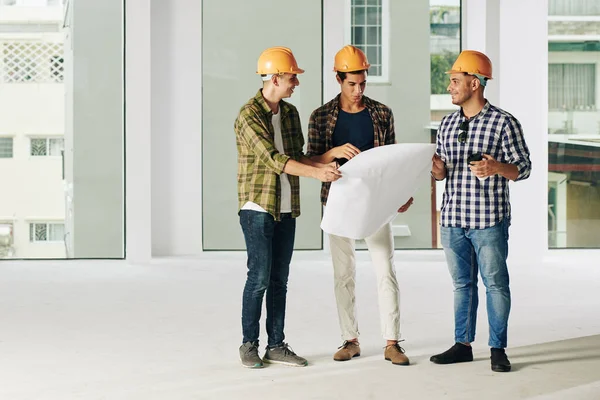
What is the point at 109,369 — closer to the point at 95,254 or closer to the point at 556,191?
the point at 95,254

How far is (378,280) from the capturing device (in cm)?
455

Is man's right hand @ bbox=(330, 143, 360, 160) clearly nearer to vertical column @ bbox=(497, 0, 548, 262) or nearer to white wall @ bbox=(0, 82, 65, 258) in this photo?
vertical column @ bbox=(497, 0, 548, 262)

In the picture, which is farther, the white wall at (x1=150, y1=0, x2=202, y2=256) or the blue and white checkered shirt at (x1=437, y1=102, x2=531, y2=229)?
the white wall at (x1=150, y1=0, x2=202, y2=256)

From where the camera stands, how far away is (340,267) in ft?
15.1

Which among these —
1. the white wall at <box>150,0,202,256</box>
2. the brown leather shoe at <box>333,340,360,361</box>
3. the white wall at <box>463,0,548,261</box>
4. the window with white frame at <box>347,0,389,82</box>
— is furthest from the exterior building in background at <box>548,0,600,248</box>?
the brown leather shoe at <box>333,340,360,361</box>

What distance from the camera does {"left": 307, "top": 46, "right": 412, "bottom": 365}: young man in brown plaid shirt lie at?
447cm

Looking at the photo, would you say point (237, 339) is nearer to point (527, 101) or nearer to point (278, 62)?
point (278, 62)

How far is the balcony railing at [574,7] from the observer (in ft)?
31.6

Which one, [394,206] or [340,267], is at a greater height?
[394,206]

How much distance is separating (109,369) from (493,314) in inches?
68.7

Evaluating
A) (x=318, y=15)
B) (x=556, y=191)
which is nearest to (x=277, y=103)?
(x=318, y=15)

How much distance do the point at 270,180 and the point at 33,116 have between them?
521 cm

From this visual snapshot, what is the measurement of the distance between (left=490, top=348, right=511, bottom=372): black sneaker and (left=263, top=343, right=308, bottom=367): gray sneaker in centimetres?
84

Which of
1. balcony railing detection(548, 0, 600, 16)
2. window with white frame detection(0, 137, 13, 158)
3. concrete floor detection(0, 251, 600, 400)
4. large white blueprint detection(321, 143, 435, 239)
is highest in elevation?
balcony railing detection(548, 0, 600, 16)
